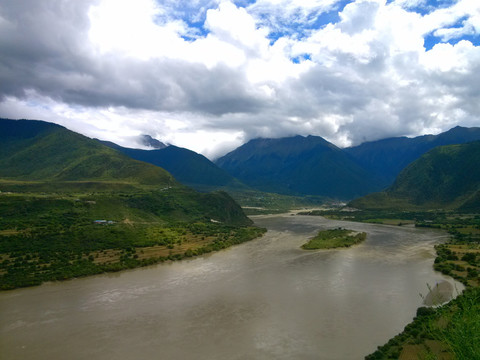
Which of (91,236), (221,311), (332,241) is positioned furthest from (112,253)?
(332,241)

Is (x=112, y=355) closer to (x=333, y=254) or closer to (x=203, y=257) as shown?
(x=203, y=257)

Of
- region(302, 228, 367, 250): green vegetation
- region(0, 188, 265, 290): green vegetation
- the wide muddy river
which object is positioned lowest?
the wide muddy river

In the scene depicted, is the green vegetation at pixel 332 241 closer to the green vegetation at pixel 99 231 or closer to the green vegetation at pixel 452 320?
the green vegetation at pixel 99 231

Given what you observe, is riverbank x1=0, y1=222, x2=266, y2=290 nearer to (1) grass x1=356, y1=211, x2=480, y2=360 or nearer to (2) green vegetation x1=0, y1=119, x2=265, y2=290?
(2) green vegetation x1=0, y1=119, x2=265, y2=290

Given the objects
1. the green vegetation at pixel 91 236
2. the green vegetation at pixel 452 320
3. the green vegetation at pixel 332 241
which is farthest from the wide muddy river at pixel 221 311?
the green vegetation at pixel 332 241

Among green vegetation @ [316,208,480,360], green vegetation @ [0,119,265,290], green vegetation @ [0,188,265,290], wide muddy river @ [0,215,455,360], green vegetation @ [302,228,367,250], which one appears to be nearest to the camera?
green vegetation @ [316,208,480,360]

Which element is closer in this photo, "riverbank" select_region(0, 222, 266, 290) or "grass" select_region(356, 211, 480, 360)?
"grass" select_region(356, 211, 480, 360)

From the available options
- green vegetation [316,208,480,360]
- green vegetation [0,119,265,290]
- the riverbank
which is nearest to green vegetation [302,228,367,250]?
the riverbank

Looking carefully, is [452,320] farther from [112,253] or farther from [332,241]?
[332,241]
